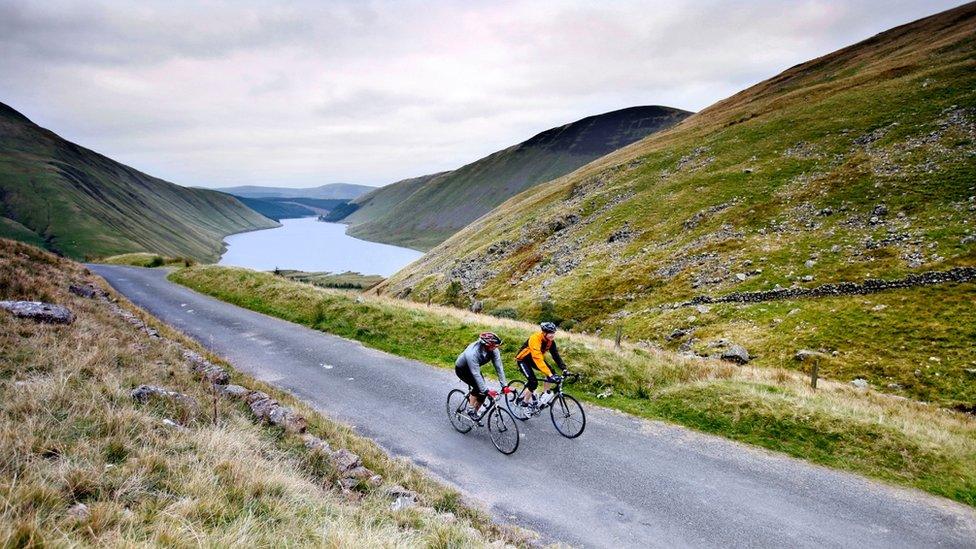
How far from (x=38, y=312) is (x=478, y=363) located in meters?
11.5

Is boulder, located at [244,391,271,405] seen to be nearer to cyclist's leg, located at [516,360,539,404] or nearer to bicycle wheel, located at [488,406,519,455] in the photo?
bicycle wheel, located at [488,406,519,455]

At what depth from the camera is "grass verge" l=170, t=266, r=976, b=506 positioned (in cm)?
994

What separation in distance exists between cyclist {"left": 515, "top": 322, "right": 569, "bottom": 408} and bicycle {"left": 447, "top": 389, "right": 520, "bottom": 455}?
0.75 m

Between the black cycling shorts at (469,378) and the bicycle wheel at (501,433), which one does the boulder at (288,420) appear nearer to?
the black cycling shorts at (469,378)

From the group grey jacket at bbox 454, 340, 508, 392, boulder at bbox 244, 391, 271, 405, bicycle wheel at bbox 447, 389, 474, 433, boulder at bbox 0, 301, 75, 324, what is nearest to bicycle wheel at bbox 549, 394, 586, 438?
grey jacket at bbox 454, 340, 508, 392

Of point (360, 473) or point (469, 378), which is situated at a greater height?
point (469, 378)

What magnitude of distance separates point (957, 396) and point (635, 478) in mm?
16982

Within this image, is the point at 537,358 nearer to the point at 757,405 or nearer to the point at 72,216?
the point at 757,405

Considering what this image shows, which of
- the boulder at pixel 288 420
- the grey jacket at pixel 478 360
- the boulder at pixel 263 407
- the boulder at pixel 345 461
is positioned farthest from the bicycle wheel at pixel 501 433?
the boulder at pixel 263 407

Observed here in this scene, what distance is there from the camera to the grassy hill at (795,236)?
22.3 metres

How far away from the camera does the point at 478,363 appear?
10.8 meters

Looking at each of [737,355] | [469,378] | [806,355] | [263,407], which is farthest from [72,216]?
[806,355]

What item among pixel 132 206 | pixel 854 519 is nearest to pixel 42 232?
pixel 132 206

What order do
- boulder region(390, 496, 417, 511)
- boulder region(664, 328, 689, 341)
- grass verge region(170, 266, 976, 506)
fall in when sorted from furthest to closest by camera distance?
boulder region(664, 328, 689, 341) → grass verge region(170, 266, 976, 506) → boulder region(390, 496, 417, 511)
